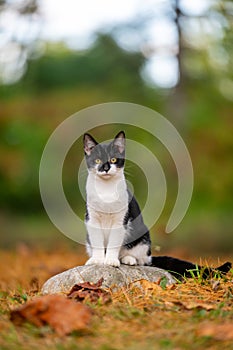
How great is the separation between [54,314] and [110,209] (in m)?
1.36

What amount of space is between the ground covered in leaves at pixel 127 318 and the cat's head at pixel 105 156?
84 cm

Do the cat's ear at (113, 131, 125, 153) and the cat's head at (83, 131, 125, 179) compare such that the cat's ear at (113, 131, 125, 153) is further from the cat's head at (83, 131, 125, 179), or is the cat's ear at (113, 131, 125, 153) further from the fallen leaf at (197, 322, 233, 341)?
the fallen leaf at (197, 322, 233, 341)

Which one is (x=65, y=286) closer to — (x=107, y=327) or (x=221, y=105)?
(x=107, y=327)

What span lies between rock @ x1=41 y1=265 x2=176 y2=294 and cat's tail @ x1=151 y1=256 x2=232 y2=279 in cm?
17

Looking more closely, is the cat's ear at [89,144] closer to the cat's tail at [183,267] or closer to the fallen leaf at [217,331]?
the cat's tail at [183,267]

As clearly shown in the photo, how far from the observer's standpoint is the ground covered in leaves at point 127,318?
2260mm

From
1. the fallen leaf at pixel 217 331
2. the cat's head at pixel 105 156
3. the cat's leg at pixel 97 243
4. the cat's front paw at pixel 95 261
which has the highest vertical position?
the cat's head at pixel 105 156

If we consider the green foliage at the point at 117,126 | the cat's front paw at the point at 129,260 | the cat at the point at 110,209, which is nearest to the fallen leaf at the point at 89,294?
the cat at the point at 110,209

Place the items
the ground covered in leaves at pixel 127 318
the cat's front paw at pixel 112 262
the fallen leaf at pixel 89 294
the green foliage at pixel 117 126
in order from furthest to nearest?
the green foliage at pixel 117 126 < the cat's front paw at pixel 112 262 < the fallen leaf at pixel 89 294 < the ground covered in leaves at pixel 127 318

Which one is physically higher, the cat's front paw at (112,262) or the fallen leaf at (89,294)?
the cat's front paw at (112,262)

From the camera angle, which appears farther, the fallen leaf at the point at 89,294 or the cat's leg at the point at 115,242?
the cat's leg at the point at 115,242

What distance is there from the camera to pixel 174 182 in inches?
359

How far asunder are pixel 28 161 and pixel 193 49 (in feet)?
11.1

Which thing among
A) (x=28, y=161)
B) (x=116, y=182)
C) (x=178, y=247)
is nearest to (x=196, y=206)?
(x=178, y=247)
